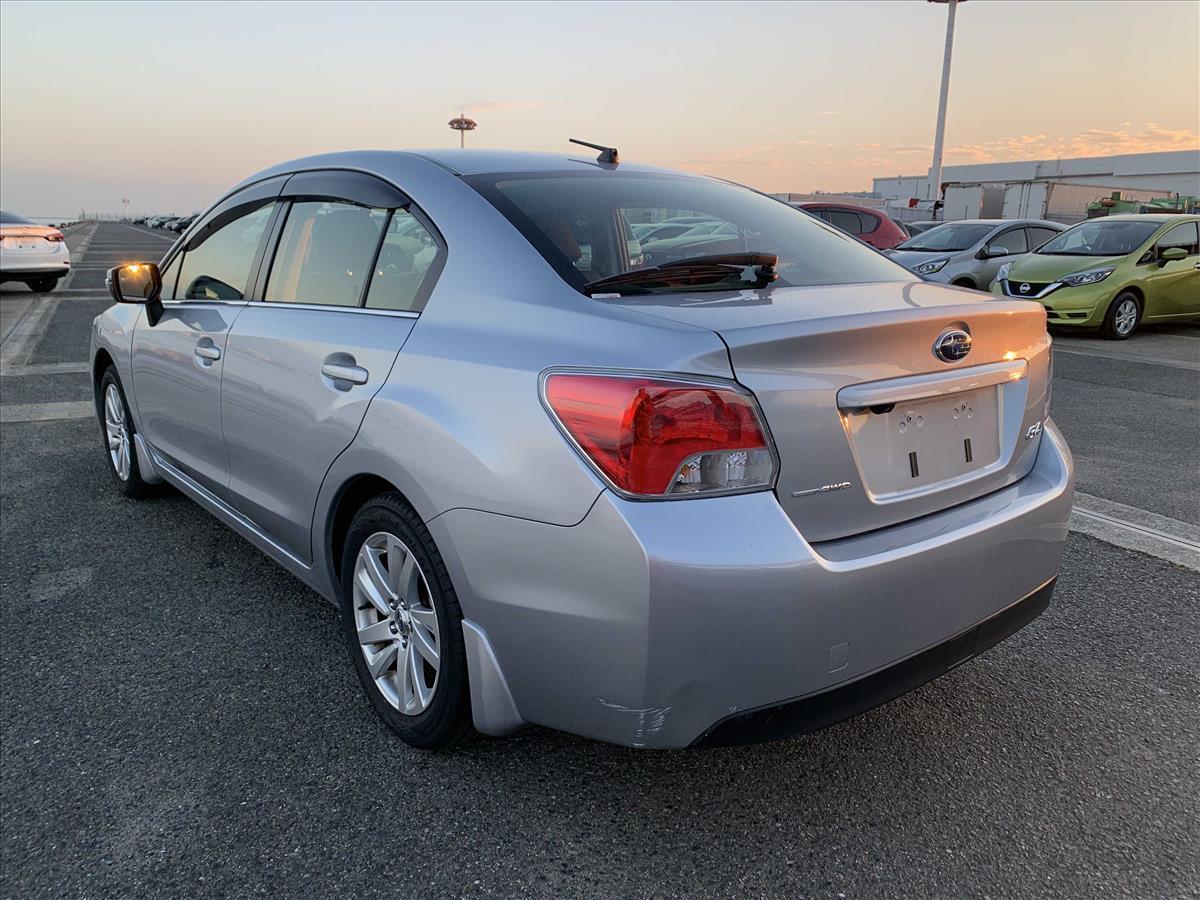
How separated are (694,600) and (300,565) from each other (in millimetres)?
1668

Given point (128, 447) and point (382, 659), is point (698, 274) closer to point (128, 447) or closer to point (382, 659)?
point (382, 659)

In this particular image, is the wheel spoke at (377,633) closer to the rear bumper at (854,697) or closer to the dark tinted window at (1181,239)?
the rear bumper at (854,697)

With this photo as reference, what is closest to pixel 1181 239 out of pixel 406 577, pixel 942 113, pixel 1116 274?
pixel 1116 274

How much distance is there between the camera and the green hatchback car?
1130 centimetres

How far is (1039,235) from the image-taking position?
1467cm

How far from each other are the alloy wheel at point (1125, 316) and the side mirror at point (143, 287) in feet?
36.8

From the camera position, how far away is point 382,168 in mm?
2830

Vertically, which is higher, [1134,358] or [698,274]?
[698,274]

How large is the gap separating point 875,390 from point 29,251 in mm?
17774

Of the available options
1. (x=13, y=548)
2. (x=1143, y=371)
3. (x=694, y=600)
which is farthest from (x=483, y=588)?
(x=1143, y=371)

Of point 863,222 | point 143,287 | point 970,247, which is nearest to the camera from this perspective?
point 143,287

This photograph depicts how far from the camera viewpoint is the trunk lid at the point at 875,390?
1.93 meters

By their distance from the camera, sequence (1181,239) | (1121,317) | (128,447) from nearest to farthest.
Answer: (128,447)
(1121,317)
(1181,239)

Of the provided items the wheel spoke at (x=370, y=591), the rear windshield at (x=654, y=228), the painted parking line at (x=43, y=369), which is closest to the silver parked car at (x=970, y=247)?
the painted parking line at (x=43, y=369)
